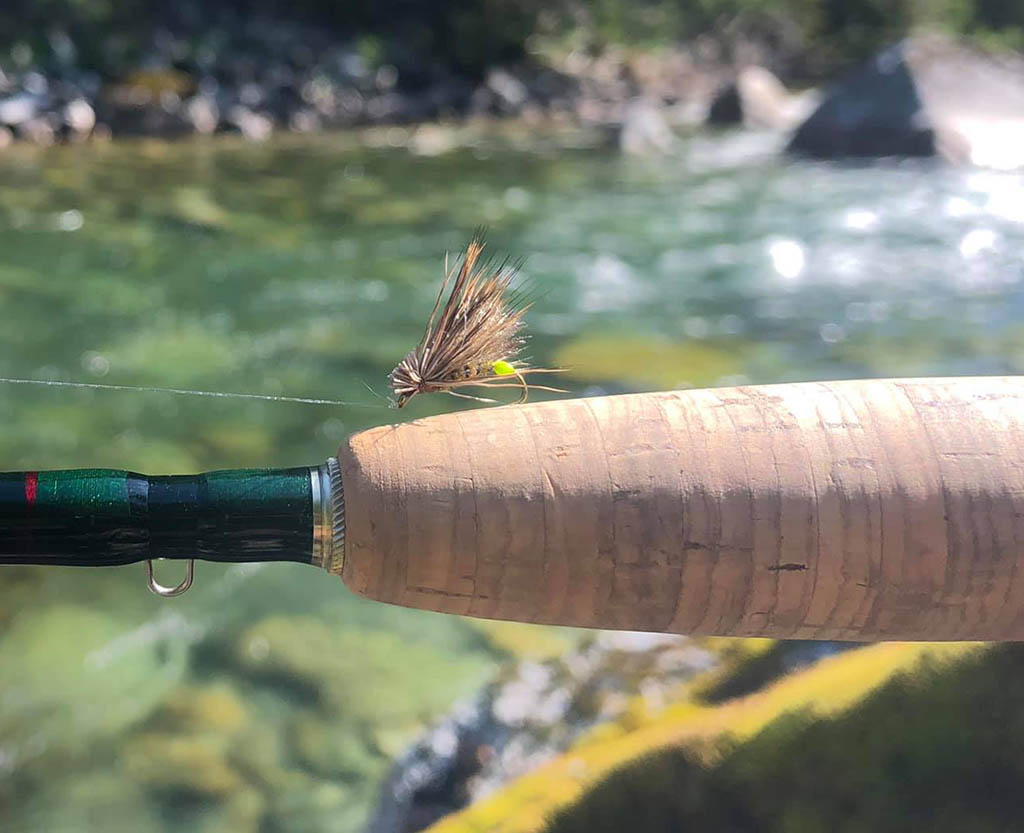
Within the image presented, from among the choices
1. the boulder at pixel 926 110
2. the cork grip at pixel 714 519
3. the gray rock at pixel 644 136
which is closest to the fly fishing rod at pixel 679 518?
the cork grip at pixel 714 519

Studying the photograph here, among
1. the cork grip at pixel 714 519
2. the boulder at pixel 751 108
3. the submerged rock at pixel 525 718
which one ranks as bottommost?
the submerged rock at pixel 525 718

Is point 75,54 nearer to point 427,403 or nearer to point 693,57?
point 427,403

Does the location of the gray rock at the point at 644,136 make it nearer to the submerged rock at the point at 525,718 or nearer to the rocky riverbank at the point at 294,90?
the rocky riverbank at the point at 294,90

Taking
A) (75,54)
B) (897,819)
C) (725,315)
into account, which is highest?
(75,54)

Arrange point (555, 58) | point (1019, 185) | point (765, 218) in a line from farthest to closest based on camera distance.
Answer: point (555, 58) → point (1019, 185) → point (765, 218)

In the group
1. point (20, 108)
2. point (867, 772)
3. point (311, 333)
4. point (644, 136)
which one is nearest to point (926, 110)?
point (644, 136)

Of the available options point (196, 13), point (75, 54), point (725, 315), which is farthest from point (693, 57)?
point (725, 315)

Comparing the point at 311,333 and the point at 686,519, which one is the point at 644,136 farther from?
the point at 686,519

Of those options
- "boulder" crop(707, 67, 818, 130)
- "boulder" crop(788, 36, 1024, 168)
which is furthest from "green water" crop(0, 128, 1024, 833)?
"boulder" crop(707, 67, 818, 130)
